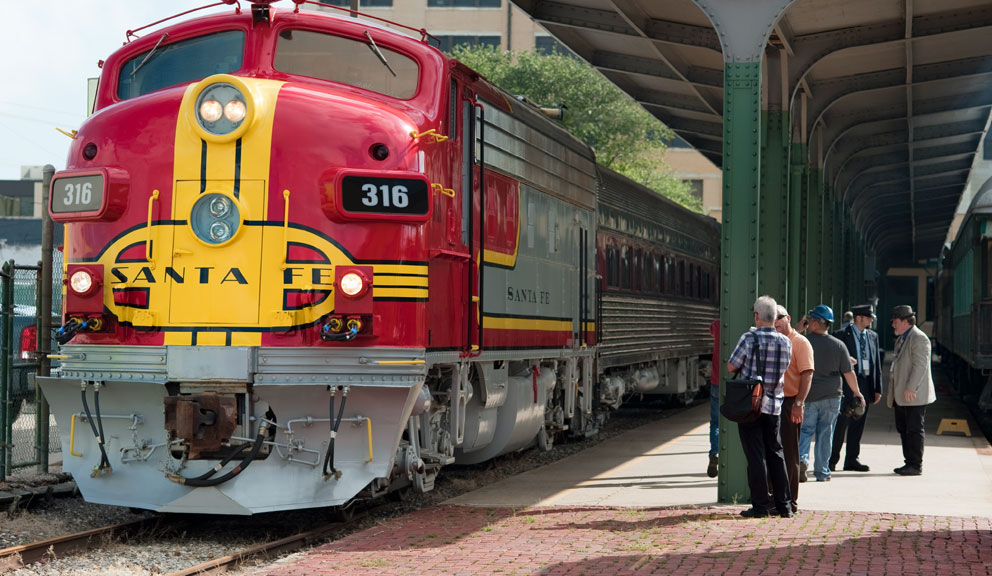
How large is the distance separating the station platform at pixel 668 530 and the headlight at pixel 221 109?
3.13 m

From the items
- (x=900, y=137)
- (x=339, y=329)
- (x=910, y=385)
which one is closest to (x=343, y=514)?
(x=339, y=329)

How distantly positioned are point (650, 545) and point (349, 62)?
440cm

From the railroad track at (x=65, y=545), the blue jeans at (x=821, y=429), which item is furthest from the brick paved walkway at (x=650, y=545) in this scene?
the blue jeans at (x=821, y=429)

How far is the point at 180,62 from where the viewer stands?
32.6 ft

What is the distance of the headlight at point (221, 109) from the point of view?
29.7ft

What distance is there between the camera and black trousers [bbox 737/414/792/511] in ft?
32.0

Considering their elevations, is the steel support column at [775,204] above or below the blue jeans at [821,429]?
above

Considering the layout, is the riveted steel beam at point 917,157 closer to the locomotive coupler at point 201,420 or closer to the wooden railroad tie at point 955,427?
the wooden railroad tie at point 955,427

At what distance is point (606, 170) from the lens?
17016 millimetres

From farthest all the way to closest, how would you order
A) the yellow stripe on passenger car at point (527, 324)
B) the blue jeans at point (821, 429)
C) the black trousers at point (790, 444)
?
the blue jeans at point (821, 429) < the yellow stripe on passenger car at point (527, 324) < the black trousers at point (790, 444)

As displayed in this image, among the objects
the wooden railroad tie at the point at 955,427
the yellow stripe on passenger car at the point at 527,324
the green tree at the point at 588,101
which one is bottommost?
the wooden railroad tie at the point at 955,427

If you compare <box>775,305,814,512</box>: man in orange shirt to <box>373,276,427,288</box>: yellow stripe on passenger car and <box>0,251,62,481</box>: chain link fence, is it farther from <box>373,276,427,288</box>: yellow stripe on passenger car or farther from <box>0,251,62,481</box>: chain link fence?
<box>0,251,62,481</box>: chain link fence

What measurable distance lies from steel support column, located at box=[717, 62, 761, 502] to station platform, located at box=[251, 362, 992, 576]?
173mm

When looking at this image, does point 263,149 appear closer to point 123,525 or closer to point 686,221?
point 123,525
